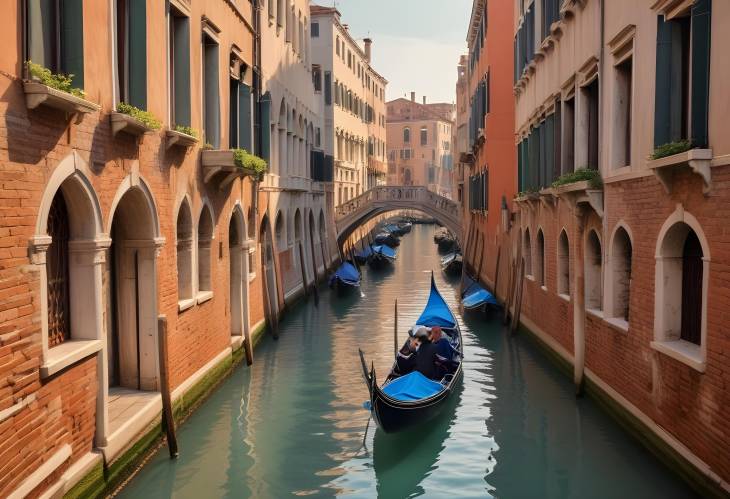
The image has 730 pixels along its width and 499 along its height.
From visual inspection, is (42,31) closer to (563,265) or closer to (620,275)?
(620,275)

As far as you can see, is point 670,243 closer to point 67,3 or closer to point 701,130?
point 701,130

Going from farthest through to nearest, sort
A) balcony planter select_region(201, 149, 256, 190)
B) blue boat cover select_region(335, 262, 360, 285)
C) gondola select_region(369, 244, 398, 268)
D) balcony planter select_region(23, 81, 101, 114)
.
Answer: gondola select_region(369, 244, 398, 268) < blue boat cover select_region(335, 262, 360, 285) < balcony planter select_region(201, 149, 256, 190) < balcony planter select_region(23, 81, 101, 114)

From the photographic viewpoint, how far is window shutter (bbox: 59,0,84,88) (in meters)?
4.95

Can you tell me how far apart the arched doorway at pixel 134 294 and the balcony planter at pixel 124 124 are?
2.94 ft

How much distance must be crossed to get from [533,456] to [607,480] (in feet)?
2.78

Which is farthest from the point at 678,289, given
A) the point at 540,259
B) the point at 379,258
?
the point at 379,258

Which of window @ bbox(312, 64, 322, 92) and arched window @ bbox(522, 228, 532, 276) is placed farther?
window @ bbox(312, 64, 322, 92)

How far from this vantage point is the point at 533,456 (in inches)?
267

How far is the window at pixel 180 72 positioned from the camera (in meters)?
7.74

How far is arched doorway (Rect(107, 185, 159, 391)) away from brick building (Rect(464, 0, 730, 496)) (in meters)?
4.15

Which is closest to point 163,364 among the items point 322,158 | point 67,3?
point 67,3

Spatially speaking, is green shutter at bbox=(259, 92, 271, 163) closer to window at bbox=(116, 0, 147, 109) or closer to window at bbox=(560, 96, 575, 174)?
window at bbox=(560, 96, 575, 174)

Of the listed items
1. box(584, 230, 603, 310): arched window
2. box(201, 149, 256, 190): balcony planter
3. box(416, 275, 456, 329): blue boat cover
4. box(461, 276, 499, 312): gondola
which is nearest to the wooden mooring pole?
box(201, 149, 256, 190): balcony planter

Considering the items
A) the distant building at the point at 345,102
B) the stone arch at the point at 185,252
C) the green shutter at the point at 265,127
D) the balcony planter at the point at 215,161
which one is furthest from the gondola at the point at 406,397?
the distant building at the point at 345,102
